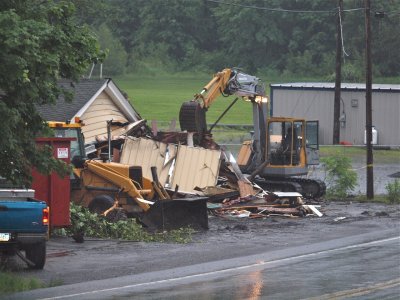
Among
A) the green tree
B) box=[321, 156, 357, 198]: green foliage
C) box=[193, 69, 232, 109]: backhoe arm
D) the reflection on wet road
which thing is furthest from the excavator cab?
the green tree

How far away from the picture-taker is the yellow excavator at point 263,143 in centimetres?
3316

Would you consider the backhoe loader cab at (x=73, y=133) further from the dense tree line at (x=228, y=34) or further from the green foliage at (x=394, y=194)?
the dense tree line at (x=228, y=34)

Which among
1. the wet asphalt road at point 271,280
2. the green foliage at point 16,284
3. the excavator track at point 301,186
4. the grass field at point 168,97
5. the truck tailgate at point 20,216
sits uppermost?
the grass field at point 168,97

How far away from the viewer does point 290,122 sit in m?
34.5

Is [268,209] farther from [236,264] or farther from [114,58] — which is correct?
[114,58]

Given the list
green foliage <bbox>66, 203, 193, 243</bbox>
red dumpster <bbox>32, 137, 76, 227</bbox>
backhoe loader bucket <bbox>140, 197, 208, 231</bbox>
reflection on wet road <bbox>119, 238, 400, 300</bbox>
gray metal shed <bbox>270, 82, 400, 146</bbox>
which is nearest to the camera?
reflection on wet road <bbox>119, 238, 400, 300</bbox>

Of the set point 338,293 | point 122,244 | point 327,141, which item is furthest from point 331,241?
point 327,141

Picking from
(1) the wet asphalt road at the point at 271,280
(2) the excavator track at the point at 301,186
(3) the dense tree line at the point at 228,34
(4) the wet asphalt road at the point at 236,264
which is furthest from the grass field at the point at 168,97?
(1) the wet asphalt road at the point at 271,280

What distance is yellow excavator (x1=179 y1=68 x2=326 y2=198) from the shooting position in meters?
33.2

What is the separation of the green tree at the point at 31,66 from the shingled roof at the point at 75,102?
1550 cm

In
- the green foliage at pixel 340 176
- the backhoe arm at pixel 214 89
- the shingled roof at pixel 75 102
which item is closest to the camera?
the shingled roof at pixel 75 102

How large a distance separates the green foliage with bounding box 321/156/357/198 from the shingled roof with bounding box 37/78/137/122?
728cm

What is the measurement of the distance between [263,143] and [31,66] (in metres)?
19.6

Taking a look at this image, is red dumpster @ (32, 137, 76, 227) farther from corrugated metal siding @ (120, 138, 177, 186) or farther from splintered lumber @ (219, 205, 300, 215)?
splintered lumber @ (219, 205, 300, 215)
